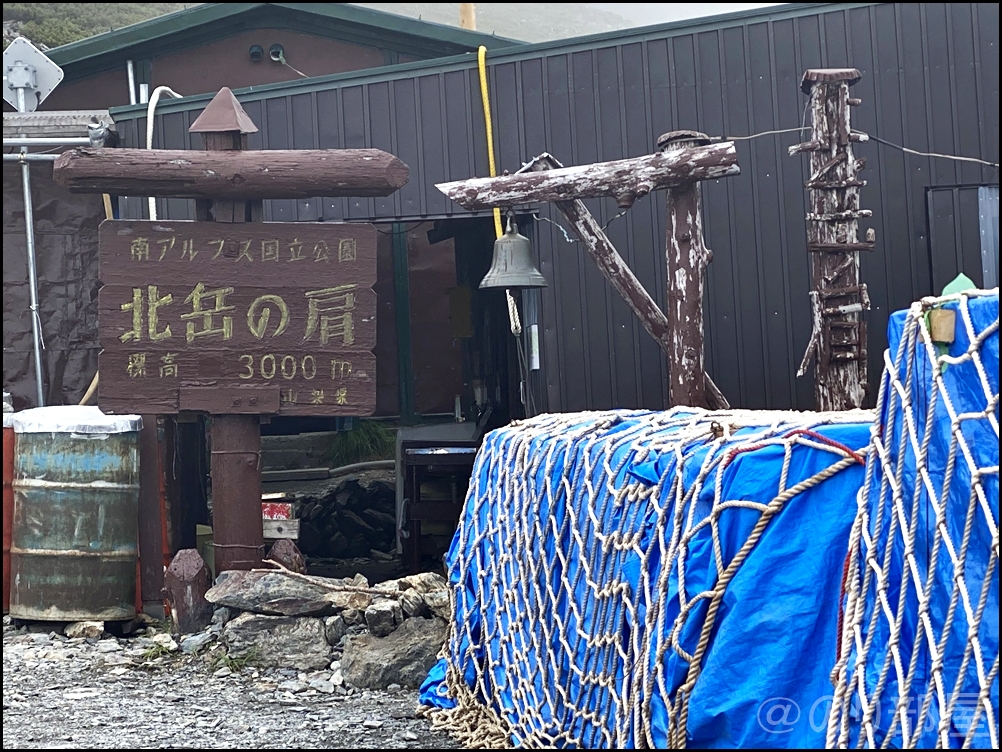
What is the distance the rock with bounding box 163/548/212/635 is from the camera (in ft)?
21.7

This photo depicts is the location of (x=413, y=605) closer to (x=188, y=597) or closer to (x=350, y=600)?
(x=350, y=600)

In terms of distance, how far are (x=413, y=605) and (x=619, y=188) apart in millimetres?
2595

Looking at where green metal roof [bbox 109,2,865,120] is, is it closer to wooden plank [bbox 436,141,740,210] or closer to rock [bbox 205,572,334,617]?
wooden plank [bbox 436,141,740,210]

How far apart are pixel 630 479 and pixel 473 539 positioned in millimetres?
2028

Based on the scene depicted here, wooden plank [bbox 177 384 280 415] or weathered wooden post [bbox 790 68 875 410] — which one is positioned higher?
weathered wooden post [bbox 790 68 875 410]

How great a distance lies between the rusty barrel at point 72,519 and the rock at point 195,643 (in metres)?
0.80

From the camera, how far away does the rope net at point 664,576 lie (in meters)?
2.67

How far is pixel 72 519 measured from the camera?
6957 millimetres

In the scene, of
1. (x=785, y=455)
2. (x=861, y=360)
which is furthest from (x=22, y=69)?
(x=785, y=455)

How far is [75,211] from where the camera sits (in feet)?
30.7

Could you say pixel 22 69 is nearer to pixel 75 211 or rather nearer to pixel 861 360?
pixel 75 211

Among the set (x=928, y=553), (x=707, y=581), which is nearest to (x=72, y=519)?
(x=707, y=581)

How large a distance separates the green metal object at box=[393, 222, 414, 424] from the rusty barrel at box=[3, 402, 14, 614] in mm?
5072

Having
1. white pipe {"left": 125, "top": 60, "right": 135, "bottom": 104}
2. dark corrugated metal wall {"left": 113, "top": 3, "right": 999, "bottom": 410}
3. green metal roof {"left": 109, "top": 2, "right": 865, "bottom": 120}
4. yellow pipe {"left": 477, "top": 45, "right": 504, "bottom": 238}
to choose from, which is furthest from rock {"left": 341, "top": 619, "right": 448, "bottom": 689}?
white pipe {"left": 125, "top": 60, "right": 135, "bottom": 104}
